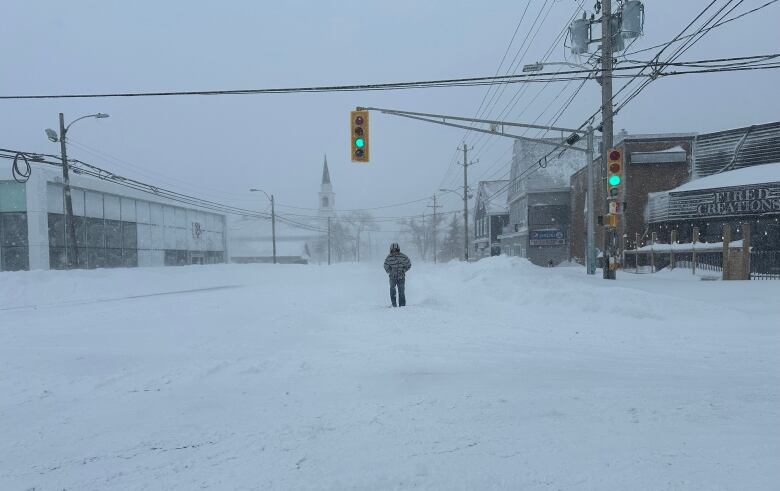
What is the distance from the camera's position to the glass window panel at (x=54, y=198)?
33500 mm

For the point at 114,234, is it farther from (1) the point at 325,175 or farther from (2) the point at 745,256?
(1) the point at 325,175

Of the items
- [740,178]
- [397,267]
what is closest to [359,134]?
[397,267]

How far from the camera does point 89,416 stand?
464 centimetres

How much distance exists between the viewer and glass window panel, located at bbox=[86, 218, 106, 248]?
37.1 metres

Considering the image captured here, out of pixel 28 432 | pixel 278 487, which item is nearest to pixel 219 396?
pixel 28 432

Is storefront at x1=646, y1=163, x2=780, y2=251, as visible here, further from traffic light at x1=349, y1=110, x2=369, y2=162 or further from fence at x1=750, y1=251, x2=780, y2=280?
traffic light at x1=349, y1=110, x2=369, y2=162

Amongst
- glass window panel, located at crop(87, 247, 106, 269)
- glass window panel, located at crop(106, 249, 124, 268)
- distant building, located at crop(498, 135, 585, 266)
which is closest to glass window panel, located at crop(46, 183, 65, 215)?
glass window panel, located at crop(87, 247, 106, 269)

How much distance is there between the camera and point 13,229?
32.9 m

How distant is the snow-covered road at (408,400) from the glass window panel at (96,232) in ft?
104

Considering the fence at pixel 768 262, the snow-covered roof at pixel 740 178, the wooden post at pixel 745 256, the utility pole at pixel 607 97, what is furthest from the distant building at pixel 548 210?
the wooden post at pixel 745 256

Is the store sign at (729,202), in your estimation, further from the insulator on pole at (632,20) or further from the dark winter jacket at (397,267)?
the dark winter jacket at (397,267)

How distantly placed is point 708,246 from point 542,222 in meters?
21.6

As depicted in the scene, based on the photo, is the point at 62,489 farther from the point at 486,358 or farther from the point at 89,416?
the point at 486,358

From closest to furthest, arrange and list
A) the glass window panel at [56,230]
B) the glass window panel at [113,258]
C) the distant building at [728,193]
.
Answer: the distant building at [728,193]
the glass window panel at [56,230]
the glass window panel at [113,258]
